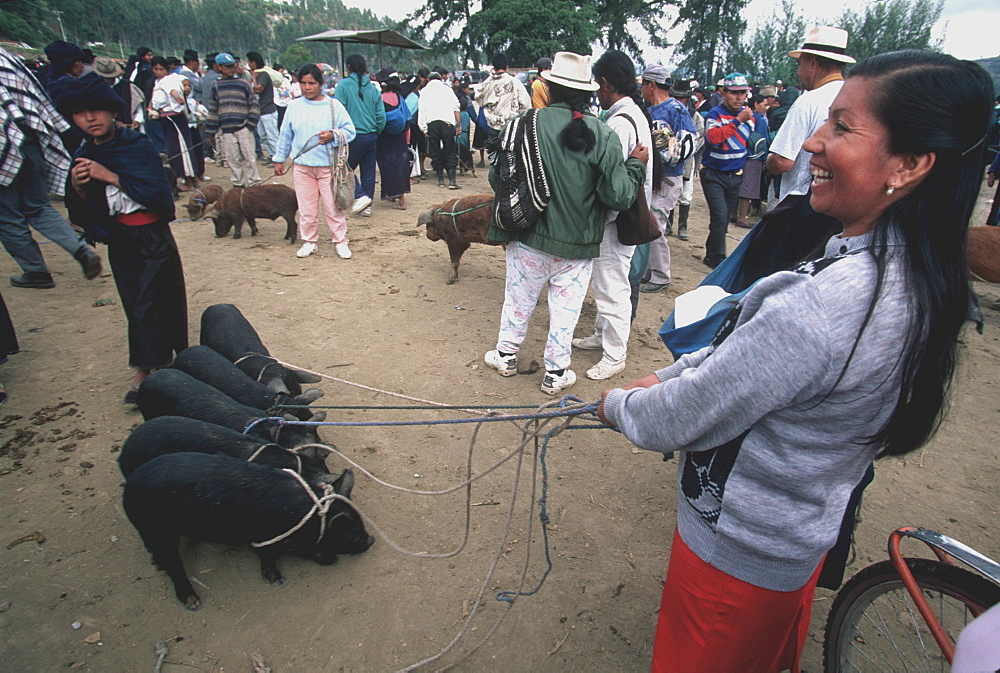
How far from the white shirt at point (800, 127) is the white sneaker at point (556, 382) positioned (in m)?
1.96

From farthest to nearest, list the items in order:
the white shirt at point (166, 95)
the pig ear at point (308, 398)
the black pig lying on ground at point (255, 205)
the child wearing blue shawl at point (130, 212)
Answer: the white shirt at point (166, 95) < the black pig lying on ground at point (255, 205) < the child wearing blue shawl at point (130, 212) < the pig ear at point (308, 398)

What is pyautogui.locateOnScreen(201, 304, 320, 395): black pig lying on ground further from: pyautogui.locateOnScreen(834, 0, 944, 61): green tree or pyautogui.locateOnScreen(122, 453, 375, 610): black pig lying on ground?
pyautogui.locateOnScreen(834, 0, 944, 61): green tree

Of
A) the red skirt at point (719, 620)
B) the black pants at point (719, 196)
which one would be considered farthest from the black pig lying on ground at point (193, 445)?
the black pants at point (719, 196)

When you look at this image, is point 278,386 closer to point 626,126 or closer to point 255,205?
point 626,126

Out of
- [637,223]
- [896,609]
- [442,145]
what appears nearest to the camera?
[896,609]

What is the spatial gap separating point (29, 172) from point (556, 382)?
5.47m

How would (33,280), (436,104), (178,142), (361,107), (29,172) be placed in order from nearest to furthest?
(29,172) → (33,280) → (361,107) → (178,142) → (436,104)

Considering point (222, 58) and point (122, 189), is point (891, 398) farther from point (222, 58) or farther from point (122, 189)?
point (222, 58)

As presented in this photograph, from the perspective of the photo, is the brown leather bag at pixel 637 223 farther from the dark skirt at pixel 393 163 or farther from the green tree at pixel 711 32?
the green tree at pixel 711 32

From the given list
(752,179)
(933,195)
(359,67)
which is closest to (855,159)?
(933,195)

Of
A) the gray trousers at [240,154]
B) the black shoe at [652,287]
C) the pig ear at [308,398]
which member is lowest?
the black shoe at [652,287]

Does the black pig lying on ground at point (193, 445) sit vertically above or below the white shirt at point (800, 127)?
below

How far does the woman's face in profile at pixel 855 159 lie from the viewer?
1.17 meters

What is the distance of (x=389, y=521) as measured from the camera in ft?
10.3
